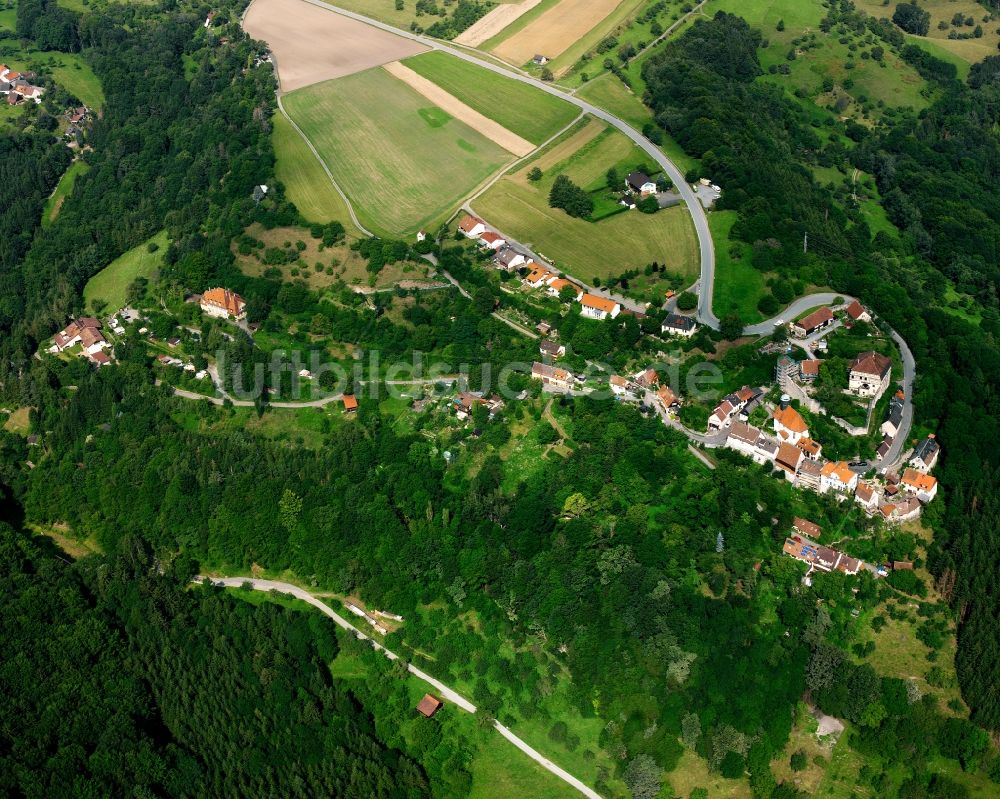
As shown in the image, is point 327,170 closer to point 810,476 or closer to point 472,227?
point 472,227

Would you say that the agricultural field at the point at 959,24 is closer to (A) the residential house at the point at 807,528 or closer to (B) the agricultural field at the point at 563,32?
(B) the agricultural field at the point at 563,32

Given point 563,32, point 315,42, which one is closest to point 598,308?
point 563,32

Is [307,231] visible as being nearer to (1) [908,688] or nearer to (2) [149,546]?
(2) [149,546]

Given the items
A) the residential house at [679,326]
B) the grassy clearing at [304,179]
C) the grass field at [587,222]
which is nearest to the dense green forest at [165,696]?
the residential house at [679,326]

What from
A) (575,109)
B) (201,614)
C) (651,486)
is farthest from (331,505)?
(575,109)

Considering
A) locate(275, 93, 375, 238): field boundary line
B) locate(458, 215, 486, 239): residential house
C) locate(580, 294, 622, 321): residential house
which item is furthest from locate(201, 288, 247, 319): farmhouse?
locate(580, 294, 622, 321): residential house

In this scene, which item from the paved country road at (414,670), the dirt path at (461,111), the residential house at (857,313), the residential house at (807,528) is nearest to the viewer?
the paved country road at (414,670)

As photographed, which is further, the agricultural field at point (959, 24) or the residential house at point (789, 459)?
the agricultural field at point (959, 24)
